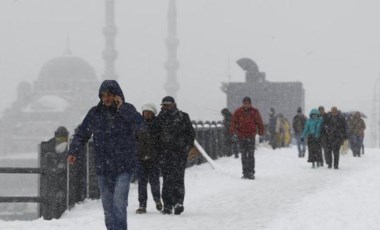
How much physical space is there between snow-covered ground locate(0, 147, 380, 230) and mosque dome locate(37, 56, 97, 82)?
424ft

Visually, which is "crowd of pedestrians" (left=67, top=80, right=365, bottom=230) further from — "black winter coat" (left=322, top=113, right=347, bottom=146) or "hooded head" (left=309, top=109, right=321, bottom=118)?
"hooded head" (left=309, top=109, right=321, bottom=118)

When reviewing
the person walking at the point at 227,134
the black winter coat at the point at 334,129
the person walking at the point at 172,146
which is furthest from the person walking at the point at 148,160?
the person walking at the point at 227,134

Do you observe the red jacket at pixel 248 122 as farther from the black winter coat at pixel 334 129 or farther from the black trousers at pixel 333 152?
the black trousers at pixel 333 152

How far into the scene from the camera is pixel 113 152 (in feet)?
22.0

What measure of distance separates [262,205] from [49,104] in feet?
408

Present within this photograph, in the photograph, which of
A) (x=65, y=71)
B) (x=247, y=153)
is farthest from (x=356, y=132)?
(x=65, y=71)

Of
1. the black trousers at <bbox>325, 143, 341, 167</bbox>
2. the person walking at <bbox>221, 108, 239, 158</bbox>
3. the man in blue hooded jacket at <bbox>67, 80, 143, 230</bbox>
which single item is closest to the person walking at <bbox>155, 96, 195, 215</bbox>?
the man in blue hooded jacket at <bbox>67, 80, 143, 230</bbox>

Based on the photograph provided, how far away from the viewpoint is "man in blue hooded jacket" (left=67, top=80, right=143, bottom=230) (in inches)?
263

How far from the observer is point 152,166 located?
9.76m

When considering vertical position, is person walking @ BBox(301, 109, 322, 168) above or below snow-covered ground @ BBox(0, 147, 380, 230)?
above

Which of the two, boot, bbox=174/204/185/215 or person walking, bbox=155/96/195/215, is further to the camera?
person walking, bbox=155/96/195/215

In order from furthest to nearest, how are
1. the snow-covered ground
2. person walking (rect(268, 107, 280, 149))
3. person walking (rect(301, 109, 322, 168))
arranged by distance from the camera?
person walking (rect(268, 107, 280, 149)), person walking (rect(301, 109, 322, 168)), the snow-covered ground

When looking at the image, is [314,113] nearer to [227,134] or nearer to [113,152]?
[227,134]

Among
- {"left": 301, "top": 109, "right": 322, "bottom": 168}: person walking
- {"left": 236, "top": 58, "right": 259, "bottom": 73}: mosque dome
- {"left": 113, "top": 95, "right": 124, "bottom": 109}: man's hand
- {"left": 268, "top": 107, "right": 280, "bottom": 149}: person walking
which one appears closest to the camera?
{"left": 113, "top": 95, "right": 124, "bottom": 109}: man's hand
